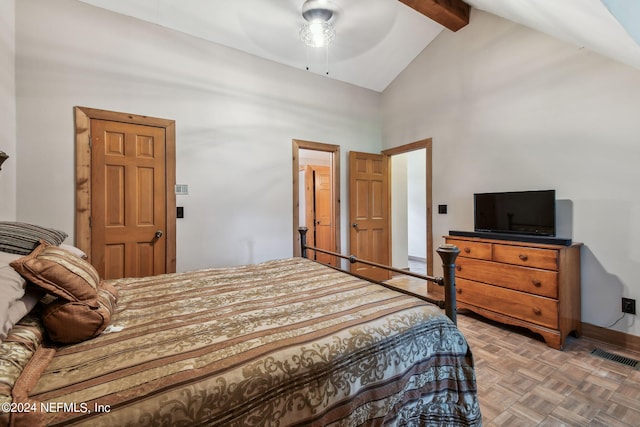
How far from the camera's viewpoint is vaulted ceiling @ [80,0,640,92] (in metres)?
1.93

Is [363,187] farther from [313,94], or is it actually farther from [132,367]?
[132,367]

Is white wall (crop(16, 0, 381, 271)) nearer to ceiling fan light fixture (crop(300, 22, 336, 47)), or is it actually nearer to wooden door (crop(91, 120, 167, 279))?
wooden door (crop(91, 120, 167, 279))

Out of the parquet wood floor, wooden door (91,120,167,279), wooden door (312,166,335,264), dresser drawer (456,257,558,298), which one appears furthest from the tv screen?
wooden door (91,120,167,279)

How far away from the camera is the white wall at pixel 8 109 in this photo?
2.18 meters

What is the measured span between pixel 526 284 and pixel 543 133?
1.49 metres

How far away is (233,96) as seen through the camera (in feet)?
10.9

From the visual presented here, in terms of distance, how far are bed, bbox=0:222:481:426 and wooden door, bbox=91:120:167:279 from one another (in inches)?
55.0

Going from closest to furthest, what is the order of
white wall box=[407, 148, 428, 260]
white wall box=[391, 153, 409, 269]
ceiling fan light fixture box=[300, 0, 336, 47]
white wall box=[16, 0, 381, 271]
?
1. white wall box=[16, 0, 381, 271]
2. ceiling fan light fixture box=[300, 0, 336, 47]
3. white wall box=[391, 153, 409, 269]
4. white wall box=[407, 148, 428, 260]

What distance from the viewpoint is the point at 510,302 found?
260 centimetres

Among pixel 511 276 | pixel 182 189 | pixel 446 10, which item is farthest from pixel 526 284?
pixel 182 189

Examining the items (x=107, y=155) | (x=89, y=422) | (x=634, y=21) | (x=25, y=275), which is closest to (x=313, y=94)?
(x=107, y=155)

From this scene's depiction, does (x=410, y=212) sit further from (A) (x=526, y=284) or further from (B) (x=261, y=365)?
(B) (x=261, y=365)

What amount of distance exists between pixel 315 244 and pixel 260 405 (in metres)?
4.79

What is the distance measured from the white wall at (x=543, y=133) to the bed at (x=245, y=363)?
208 centimetres
